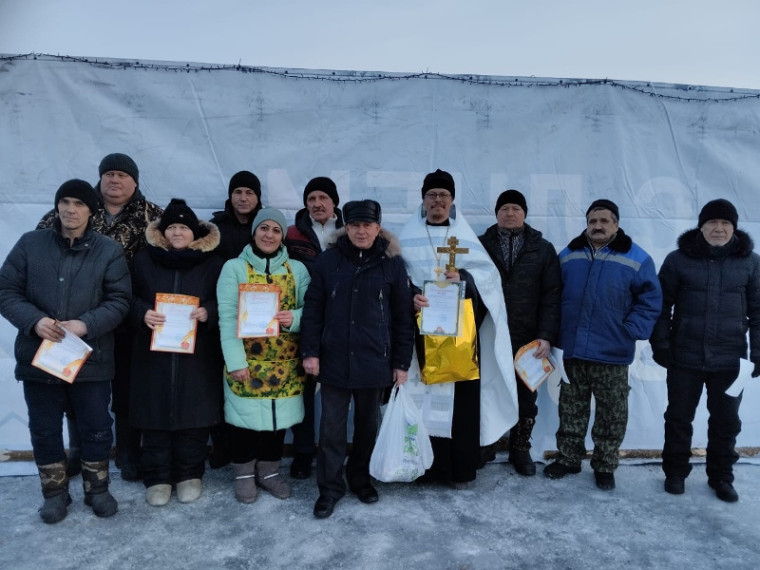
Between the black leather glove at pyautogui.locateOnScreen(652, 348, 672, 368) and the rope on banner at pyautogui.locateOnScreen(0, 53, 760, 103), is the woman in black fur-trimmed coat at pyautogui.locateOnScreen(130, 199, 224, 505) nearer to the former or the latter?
the rope on banner at pyautogui.locateOnScreen(0, 53, 760, 103)

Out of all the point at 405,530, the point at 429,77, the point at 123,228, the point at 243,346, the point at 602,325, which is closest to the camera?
the point at 405,530

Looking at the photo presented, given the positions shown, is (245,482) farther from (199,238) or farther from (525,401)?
(525,401)

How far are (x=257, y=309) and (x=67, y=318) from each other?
3.34ft

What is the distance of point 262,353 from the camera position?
3.21 meters

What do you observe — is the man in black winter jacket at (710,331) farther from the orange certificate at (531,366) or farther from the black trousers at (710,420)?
the orange certificate at (531,366)

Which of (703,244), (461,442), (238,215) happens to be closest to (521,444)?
(461,442)

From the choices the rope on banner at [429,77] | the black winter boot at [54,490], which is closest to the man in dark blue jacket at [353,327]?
the black winter boot at [54,490]

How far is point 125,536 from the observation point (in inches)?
115

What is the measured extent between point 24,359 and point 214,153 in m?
2.04

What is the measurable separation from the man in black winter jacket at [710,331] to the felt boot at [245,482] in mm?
2761

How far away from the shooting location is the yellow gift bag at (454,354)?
334 cm

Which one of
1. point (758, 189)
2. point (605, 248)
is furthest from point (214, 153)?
point (758, 189)

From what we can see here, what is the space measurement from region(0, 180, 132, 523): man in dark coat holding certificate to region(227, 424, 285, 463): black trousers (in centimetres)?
72

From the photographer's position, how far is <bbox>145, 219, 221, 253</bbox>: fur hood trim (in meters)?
3.11
